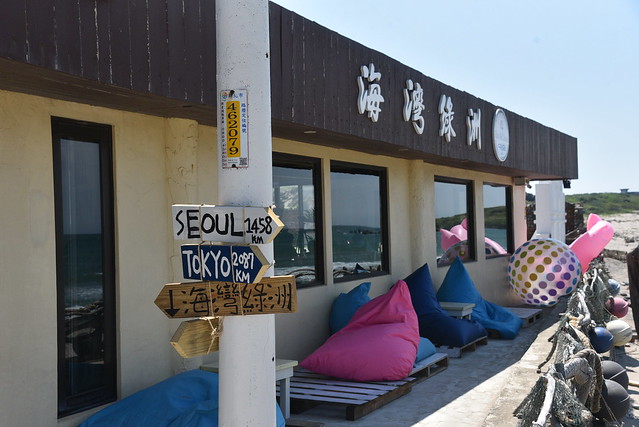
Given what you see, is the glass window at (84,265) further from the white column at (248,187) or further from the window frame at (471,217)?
the window frame at (471,217)

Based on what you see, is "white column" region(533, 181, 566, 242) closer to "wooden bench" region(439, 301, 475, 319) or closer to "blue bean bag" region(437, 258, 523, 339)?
"blue bean bag" region(437, 258, 523, 339)

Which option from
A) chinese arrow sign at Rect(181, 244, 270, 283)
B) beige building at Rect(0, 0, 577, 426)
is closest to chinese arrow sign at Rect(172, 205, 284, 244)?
chinese arrow sign at Rect(181, 244, 270, 283)

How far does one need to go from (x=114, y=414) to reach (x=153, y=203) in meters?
1.71

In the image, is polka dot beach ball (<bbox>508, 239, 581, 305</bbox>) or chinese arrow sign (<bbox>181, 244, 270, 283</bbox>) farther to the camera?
polka dot beach ball (<bbox>508, 239, 581, 305</bbox>)

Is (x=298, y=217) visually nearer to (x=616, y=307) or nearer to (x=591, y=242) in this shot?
(x=616, y=307)

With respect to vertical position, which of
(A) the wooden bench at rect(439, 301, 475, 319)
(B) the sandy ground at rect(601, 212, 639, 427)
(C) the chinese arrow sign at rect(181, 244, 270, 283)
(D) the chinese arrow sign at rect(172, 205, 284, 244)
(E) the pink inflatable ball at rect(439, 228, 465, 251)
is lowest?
(B) the sandy ground at rect(601, 212, 639, 427)

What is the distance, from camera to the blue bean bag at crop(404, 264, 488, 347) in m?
9.01

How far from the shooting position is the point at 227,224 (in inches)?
113

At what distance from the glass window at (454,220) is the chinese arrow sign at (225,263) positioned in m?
8.98

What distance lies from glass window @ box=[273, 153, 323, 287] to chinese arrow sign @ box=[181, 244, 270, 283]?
15.0 ft

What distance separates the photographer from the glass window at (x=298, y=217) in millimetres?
7695

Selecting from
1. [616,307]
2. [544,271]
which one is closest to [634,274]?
[616,307]

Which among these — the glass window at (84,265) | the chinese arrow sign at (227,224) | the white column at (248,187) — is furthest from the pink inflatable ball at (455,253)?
the chinese arrow sign at (227,224)

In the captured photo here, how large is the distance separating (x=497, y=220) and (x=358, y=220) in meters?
6.63
